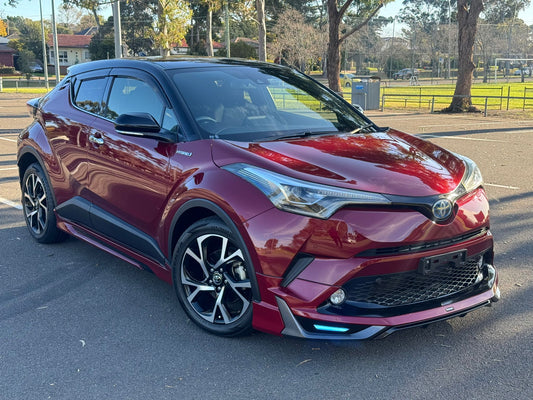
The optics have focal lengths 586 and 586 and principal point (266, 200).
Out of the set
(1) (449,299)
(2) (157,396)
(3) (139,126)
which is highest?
(3) (139,126)

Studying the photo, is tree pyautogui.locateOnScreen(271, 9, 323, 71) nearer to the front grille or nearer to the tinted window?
the tinted window

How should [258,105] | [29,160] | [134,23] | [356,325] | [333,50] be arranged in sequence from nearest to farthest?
[356,325] < [258,105] < [29,160] < [333,50] < [134,23]

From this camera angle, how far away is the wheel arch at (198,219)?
334cm

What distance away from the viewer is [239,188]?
3.40 m

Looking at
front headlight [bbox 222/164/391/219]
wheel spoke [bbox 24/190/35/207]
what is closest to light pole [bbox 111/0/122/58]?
wheel spoke [bbox 24/190/35/207]

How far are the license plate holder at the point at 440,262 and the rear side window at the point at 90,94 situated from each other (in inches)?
116

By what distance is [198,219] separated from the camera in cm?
382

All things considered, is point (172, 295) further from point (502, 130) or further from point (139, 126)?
point (502, 130)

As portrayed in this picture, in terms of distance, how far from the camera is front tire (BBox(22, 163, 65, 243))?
550cm

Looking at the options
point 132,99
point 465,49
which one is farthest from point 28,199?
point 465,49

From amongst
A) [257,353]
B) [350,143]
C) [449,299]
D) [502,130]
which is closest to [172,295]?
[257,353]

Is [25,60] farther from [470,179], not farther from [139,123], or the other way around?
[470,179]

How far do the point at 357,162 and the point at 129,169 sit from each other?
5.61 feet

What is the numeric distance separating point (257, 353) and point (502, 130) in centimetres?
1503
